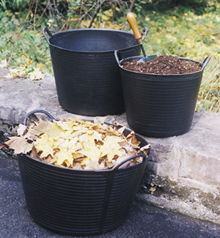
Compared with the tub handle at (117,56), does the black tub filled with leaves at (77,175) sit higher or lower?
lower

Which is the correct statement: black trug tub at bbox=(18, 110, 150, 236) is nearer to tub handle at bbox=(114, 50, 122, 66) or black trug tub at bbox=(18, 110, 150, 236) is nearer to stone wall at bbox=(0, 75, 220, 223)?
stone wall at bbox=(0, 75, 220, 223)

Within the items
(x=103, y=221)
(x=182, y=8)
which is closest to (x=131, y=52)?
(x=103, y=221)

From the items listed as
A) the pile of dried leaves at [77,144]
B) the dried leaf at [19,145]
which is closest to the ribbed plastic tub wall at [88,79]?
the pile of dried leaves at [77,144]

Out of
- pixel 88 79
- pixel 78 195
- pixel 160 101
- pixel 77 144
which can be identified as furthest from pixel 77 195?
pixel 88 79

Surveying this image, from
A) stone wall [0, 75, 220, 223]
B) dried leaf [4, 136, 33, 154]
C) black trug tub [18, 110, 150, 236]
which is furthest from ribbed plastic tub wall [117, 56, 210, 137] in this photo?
dried leaf [4, 136, 33, 154]

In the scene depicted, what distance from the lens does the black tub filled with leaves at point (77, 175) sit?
5.16ft

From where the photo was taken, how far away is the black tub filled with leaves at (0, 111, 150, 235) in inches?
62.0

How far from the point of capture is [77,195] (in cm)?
160

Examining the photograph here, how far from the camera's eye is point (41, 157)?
65.3 inches

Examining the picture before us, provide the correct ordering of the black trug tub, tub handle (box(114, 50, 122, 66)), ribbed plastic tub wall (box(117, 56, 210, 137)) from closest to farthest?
the black trug tub, ribbed plastic tub wall (box(117, 56, 210, 137)), tub handle (box(114, 50, 122, 66))

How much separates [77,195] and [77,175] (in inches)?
5.5

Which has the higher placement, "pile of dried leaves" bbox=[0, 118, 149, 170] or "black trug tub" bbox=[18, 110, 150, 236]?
"pile of dried leaves" bbox=[0, 118, 149, 170]

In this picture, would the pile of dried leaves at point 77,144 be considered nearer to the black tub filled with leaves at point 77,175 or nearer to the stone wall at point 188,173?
the black tub filled with leaves at point 77,175

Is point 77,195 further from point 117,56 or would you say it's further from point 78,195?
point 117,56
